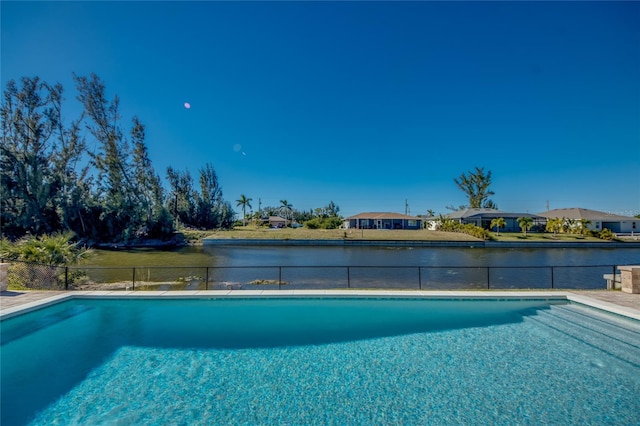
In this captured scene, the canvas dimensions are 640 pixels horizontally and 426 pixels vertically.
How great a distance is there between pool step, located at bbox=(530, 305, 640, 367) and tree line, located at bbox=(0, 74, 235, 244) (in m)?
32.8

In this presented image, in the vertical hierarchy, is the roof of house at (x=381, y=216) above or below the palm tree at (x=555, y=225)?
above

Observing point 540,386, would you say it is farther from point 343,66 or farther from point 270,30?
point 343,66

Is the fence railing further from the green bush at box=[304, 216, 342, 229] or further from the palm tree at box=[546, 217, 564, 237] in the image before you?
the green bush at box=[304, 216, 342, 229]

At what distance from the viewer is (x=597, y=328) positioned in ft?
19.9

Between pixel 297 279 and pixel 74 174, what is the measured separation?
31.8 metres

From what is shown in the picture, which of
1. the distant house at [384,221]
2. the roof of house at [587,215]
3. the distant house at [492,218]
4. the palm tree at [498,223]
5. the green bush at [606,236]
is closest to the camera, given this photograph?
the green bush at [606,236]

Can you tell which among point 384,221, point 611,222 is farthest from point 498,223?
point 611,222

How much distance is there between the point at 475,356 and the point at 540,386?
3.50ft

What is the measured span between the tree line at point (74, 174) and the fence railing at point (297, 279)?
18.8m

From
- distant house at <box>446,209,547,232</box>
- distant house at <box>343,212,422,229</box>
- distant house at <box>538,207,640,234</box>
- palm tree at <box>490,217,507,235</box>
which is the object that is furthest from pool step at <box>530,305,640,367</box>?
distant house at <box>538,207,640,234</box>

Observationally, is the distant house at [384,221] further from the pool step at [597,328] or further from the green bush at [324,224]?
the pool step at [597,328]

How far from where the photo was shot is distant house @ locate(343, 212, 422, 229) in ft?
174

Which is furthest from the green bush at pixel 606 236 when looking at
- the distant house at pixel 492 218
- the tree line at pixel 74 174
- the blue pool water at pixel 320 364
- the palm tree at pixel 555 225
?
the tree line at pixel 74 174

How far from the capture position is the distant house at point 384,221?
53.2 m
